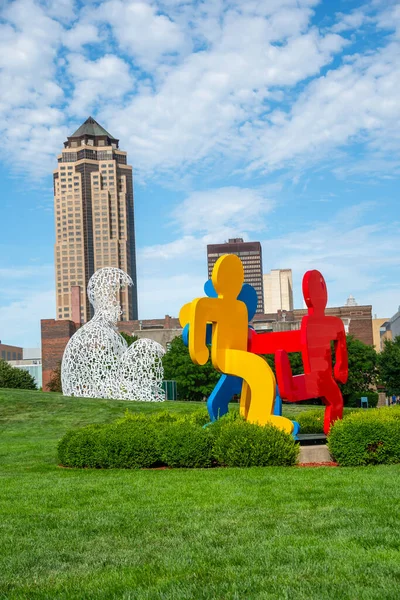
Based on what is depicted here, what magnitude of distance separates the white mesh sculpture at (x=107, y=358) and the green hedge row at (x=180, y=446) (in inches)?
836

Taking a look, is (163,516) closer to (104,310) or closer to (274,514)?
(274,514)

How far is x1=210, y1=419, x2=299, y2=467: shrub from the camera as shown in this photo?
12.3m

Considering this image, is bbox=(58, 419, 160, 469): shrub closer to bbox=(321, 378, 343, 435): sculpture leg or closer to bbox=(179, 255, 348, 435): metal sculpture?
bbox=(179, 255, 348, 435): metal sculpture

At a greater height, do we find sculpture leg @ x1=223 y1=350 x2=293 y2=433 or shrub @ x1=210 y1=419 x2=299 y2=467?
sculpture leg @ x1=223 y1=350 x2=293 y2=433

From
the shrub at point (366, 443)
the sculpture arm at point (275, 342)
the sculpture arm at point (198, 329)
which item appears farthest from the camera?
the sculpture arm at point (275, 342)

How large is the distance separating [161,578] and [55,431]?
72.8 ft

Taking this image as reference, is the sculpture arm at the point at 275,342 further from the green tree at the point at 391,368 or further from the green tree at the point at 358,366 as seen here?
the green tree at the point at 358,366

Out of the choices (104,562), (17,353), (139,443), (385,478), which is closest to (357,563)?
(104,562)

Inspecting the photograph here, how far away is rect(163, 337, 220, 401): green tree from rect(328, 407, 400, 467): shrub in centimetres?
4145

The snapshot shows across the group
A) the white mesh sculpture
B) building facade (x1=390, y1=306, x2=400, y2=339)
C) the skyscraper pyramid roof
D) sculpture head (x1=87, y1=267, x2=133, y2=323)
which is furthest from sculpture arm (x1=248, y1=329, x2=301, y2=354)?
the skyscraper pyramid roof

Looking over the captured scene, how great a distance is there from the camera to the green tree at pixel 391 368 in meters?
54.4

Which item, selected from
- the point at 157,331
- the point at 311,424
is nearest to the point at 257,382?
the point at 311,424

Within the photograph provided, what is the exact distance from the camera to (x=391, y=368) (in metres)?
54.3

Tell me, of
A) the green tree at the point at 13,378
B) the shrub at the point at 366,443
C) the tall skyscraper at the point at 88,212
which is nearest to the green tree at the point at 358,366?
the green tree at the point at 13,378
